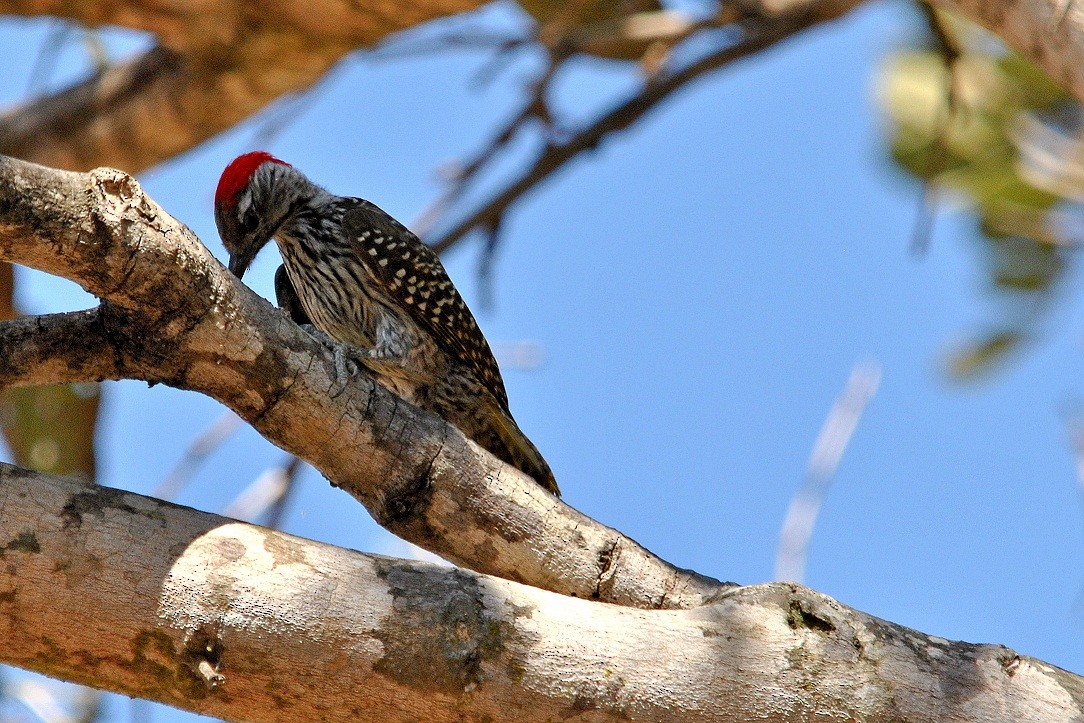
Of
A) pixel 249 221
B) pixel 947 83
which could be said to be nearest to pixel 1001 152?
pixel 947 83

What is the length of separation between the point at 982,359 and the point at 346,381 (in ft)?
12.6

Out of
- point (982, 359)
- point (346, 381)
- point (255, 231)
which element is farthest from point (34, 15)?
point (982, 359)

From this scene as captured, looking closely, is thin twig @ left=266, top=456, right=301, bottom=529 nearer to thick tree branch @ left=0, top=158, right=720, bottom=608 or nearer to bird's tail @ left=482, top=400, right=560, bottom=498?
bird's tail @ left=482, top=400, right=560, bottom=498

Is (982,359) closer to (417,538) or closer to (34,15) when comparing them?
(417,538)

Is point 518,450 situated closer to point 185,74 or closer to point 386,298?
point 386,298

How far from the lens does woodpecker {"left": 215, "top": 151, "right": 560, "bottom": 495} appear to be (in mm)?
5102

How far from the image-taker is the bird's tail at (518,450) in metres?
4.68

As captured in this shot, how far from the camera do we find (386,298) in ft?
17.0

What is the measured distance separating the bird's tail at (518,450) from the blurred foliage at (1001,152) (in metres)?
2.04

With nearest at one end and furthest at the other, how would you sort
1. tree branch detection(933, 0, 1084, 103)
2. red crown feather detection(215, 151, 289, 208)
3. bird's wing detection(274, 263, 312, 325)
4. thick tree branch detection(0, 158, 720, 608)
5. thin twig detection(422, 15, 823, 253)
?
thick tree branch detection(0, 158, 720, 608) → tree branch detection(933, 0, 1084, 103) → red crown feather detection(215, 151, 289, 208) → bird's wing detection(274, 263, 312, 325) → thin twig detection(422, 15, 823, 253)

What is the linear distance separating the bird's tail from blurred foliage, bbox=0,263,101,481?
1.86 meters

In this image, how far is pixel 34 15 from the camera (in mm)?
6121

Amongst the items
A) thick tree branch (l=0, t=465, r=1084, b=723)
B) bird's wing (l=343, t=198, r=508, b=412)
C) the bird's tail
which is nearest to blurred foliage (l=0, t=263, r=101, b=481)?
bird's wing (l=343, t=198, r=508, b=412)

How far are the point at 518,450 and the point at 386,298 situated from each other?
0.92m
